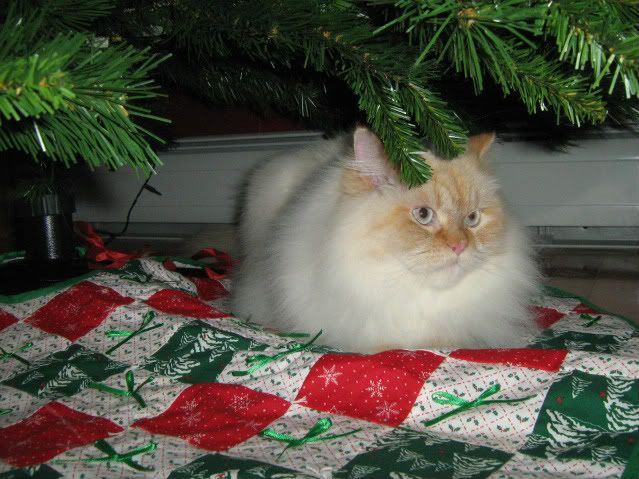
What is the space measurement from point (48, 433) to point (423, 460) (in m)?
0.55

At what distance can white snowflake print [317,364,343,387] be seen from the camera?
A: 3.38ft

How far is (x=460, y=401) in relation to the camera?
0.97 m

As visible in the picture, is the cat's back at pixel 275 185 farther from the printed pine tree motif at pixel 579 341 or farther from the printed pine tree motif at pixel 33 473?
the printed pine tree motif at pixel 33 473

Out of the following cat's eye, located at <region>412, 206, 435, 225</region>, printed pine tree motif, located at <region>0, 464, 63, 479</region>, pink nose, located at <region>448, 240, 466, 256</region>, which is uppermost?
cat's eye, located at <region>412, 206, 435, 225</region>

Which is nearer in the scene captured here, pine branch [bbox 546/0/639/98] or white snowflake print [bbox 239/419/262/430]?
pine branch [bbox 546/0/639/98]

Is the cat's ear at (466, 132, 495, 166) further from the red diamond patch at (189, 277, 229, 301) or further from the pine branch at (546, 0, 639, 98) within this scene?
the red diamond patch at (189, 277, 229, 301)

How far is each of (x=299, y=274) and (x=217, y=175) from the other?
1.46 m

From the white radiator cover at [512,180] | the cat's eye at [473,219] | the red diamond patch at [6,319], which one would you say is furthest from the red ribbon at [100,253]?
the cat's eye at [473,219]

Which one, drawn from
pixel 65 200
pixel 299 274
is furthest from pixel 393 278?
pixel 65 200

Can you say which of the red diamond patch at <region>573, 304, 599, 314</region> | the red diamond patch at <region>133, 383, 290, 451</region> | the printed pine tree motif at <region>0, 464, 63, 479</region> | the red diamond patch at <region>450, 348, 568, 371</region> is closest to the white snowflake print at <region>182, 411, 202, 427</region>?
the red diamond patch at <region>133, 383, 290, 451</region>

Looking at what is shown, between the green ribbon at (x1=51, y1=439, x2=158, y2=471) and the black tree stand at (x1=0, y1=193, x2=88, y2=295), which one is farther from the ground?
the black tree stand at (x1=0, y1=193, x2=88, y2=295)

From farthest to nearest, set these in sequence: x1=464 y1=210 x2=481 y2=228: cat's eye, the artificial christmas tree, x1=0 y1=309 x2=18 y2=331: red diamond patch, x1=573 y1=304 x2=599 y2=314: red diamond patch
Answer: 1. x1=573 y1=304 x2=599 y2=314: red diamond patch
2. x1=0 y1=309 x2=18 y2=331: red diamond patch
3. x1=464 y1=210 x2=481 y2=228: cat's eye
4. the artificial christmas tree

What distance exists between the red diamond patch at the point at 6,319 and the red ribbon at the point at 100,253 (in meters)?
0.34

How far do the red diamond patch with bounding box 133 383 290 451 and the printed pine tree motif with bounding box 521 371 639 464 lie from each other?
15.7 inches
